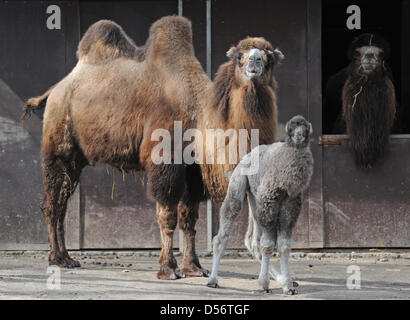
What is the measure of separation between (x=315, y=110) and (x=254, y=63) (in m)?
2.68

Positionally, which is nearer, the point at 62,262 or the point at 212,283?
the point at 212,283

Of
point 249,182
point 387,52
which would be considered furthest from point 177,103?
point 387,52

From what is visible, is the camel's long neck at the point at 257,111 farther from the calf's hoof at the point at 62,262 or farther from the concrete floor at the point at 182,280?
the calf's hoof at the point at 62,262

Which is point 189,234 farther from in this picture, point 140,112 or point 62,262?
point 62,262

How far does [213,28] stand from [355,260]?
3.07 meters

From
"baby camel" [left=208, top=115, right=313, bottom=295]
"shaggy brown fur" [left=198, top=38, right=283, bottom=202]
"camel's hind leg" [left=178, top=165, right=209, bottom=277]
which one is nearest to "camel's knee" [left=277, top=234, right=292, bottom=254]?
"baby camel" [left=208, top=115, right=313, bottom=295]

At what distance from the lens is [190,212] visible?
752cm

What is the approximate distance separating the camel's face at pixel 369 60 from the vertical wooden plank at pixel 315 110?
51 cm

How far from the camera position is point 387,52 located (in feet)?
31.5

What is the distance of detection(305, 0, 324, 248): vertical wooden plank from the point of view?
904cm

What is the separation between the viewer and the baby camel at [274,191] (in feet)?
19.4

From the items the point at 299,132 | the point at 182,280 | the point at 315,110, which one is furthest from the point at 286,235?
the point at 315,110
